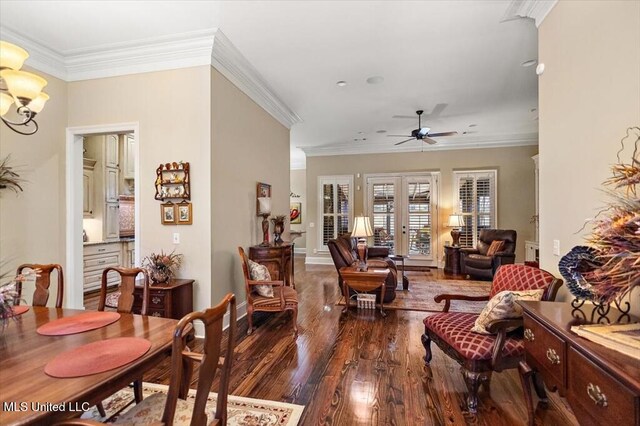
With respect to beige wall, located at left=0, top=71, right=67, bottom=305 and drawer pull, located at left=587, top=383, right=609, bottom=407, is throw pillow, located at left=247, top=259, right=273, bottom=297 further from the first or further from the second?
drawer pull, located at left=587, top=383, right=609, bottom=407

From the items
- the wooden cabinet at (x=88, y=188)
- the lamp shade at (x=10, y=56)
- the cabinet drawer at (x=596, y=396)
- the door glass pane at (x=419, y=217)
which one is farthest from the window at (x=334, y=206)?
the cabinet drawer at (x=596, y=396)

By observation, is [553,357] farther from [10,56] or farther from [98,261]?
[98,261]

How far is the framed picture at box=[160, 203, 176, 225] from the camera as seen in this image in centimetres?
350

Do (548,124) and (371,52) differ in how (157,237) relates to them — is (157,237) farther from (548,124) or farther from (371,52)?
(548,124)

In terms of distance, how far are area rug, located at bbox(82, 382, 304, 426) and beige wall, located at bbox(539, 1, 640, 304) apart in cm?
233

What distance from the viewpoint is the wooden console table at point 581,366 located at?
1.00 metres

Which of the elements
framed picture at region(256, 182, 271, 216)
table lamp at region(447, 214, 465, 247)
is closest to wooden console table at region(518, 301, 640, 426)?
framed picture at region(256, 182, 271, 216)

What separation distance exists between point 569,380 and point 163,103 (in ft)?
13.6

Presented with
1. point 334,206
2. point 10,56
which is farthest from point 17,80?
point 334,206

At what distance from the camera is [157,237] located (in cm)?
356

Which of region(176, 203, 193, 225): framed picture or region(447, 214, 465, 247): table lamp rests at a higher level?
region(176, 203, 193, 225): framed picture

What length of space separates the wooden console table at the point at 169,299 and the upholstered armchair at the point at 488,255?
218 inches

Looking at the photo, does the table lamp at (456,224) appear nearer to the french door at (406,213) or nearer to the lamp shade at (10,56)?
the french door at (406,213)

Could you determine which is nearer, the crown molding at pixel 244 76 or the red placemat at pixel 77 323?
the red placemat at pixel 77 323
